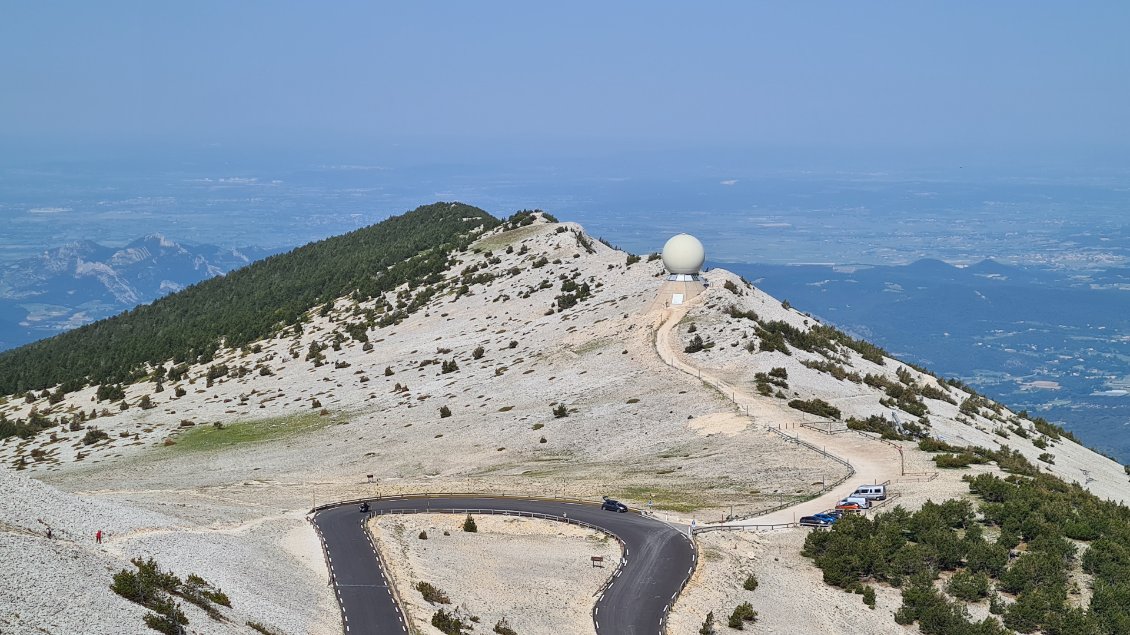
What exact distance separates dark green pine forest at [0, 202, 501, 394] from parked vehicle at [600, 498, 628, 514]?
48180 mm

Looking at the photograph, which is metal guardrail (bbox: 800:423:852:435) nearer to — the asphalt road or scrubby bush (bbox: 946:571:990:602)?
the asphalt road

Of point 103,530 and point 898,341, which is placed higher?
point 103,530

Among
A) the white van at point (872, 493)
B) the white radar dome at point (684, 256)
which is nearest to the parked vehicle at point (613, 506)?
the white van at point (872, 493)

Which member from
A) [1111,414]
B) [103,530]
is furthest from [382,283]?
[1111,414]

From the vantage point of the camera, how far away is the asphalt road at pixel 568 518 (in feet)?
87.5

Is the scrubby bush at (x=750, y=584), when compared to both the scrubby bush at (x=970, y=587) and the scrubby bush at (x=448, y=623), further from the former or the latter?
the scrubby bush at (x=448, y=623)

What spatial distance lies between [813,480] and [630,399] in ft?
46.0

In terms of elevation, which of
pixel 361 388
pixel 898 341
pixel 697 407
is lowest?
pixel 898 341

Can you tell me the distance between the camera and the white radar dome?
2534 inches

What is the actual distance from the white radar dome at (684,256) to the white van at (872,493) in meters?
30.1

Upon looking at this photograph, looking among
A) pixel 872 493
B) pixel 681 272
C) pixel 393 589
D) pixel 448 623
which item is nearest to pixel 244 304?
pixel 681 272

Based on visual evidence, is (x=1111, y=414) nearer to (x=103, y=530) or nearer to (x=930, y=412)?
(x=930, y=412)

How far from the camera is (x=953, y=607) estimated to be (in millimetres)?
26984

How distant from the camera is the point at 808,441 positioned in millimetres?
42375
